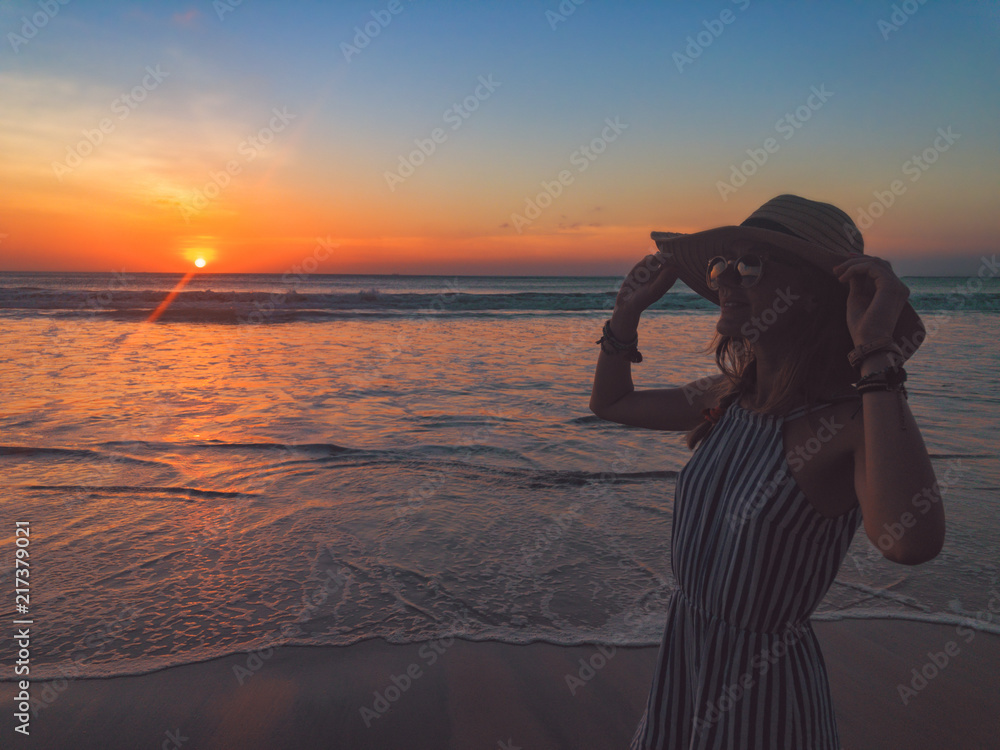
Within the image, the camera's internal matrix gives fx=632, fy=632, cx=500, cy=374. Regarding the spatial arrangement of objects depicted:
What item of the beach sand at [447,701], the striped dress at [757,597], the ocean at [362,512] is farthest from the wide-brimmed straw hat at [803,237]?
the ocean at [362,512]

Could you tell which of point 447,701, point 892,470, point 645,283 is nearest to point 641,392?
point 645,283

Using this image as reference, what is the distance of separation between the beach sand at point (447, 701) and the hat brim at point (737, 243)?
6.58ft

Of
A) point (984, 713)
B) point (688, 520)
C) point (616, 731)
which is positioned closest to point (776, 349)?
point (688, 520)

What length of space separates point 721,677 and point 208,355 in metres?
14.9

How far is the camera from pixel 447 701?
2.90m

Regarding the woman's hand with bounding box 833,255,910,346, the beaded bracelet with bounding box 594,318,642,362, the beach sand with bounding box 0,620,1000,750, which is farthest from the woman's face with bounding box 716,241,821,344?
the beach sand with bounding box 0,620,1000,750

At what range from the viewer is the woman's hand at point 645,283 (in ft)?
6.68

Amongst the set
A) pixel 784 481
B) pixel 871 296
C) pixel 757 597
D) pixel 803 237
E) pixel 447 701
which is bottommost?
pixel 447 701

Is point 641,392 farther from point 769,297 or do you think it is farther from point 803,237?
point 803,237

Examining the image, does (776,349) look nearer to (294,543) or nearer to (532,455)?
(294,543)

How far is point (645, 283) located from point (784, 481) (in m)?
0.85

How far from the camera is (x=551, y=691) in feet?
9.76

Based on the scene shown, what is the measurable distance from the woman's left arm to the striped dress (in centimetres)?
22

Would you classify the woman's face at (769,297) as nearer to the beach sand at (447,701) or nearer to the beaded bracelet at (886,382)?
the beaded bracelet at (886,382)
